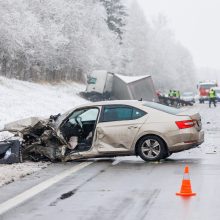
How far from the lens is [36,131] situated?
47.1 ft

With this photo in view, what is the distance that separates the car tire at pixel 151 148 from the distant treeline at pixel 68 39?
3553cm

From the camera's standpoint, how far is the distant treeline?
50.2 metres

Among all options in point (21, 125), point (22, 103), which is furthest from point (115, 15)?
point (21, 125)

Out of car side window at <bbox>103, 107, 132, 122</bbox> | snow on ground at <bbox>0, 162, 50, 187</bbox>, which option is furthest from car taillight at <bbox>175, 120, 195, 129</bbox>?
snow on ground at <bbox>0, 162, 50, 187</bbox>

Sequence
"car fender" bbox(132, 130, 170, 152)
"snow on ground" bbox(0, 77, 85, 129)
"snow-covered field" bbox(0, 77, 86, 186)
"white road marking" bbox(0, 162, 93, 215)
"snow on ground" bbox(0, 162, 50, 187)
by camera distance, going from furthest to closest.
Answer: "snow on ground" bbox(0, 77, 85, 129) → "car fender" bbox(132, 130, 170, 152) → "snow-covered field" bbox(0, 77, 86, 186) → "snow on ground" bbox(0, 162, 50, 187) → "white road marking" bbox(0, 162, 93, 215)

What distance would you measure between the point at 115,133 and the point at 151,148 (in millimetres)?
864

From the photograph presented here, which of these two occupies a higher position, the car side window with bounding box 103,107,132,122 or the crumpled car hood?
the car side window with bounding box 103,107,132,122

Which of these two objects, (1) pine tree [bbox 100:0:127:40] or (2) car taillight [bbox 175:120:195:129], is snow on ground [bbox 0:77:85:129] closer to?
(2) car taillight [bbox 175:120:195:129]

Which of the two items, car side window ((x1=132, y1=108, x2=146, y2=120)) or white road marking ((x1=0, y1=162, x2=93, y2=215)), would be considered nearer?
white road marking ((x1=0, y1=162, x2=93, y2=215))

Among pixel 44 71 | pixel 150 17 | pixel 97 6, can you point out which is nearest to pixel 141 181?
pixel 44 71

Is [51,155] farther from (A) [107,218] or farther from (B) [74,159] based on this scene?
(A) [107,218]

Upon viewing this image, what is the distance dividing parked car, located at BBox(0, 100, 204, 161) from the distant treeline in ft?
113

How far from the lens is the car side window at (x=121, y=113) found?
551 inches

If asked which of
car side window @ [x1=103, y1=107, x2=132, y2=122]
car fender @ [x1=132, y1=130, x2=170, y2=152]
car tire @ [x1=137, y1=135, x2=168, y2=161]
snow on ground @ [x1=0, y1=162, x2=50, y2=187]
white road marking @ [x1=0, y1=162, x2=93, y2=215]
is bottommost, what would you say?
snow on ground @ [x1=0, y1=162, x2=50, y2=187]
